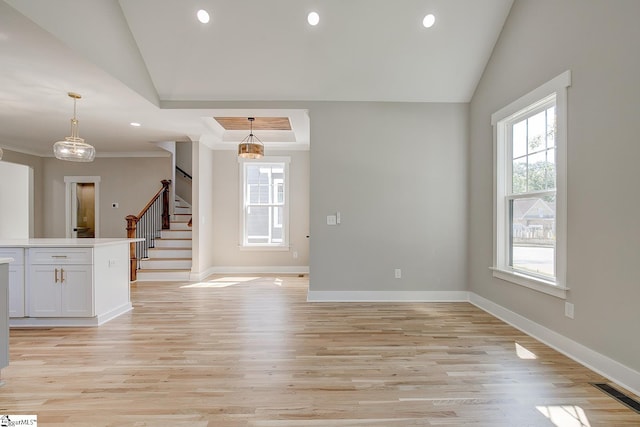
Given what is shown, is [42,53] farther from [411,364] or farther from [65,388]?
[411,364]

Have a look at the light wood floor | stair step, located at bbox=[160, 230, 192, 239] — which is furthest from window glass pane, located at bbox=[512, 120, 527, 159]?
stair step, located at bbox=[160, 230, 192, 239]

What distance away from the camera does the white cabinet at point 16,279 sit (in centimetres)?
345

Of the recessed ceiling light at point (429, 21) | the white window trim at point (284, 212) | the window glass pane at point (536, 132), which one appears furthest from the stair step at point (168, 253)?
the window glass pane at point (536, 132)

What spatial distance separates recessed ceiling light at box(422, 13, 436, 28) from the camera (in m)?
3.71

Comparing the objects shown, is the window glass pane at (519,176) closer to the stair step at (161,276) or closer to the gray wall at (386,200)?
the gray wall at (386,200)

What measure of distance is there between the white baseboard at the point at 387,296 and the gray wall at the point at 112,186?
5.44 m

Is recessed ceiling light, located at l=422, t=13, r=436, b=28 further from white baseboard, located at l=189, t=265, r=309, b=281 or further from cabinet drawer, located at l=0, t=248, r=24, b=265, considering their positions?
cabinet drawer, located at l=0, t=248, r=24, b=265

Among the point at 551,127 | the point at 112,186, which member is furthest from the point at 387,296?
the point at 112,186

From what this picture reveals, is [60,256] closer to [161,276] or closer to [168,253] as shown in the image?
[161,276]

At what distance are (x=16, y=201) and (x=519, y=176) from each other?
9825 millimetres

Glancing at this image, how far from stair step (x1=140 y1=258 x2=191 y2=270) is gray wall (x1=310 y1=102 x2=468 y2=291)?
317 centimetres

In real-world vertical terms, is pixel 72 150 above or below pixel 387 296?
above

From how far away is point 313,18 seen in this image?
3.70 metres

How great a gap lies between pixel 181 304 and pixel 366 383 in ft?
10.3
